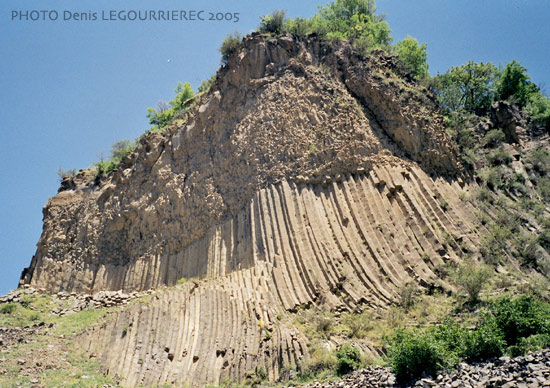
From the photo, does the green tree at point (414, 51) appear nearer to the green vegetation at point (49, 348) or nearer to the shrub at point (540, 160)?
the shrub at point (540, 160)

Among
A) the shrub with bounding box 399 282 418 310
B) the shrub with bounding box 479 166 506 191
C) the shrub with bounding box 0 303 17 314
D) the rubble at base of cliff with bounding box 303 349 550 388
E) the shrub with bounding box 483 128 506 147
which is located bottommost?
the rubble at base of cliff with bounding box 303 349 550 388

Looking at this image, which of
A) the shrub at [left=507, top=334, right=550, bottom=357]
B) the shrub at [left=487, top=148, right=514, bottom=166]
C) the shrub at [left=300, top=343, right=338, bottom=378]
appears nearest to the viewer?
the shrub at [left=507, top=334, right=550, bottom=357]

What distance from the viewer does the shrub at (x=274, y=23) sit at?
2530 cm

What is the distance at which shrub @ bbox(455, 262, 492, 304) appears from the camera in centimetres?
1575

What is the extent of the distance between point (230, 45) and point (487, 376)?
18654mm

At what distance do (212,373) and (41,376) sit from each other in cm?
480

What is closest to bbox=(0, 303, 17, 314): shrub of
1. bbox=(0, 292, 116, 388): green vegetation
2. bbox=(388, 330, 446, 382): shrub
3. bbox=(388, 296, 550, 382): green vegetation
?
bbox=(0, 292, 116, 388): green vegetation

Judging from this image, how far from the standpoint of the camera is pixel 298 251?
1855 cm

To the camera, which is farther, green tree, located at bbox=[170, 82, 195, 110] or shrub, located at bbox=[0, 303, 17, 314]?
green tree, located at bbox=[170, 82, 195, 110]

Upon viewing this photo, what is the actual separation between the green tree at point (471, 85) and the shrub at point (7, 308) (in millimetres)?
20768

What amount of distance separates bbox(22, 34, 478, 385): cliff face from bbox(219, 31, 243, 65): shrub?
2.16ft

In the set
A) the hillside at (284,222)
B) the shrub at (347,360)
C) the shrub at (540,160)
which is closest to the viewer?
the shrub at (347,360)

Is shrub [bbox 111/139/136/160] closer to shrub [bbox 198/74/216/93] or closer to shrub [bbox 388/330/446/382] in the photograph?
shrub [bbox 198/74/216/93]

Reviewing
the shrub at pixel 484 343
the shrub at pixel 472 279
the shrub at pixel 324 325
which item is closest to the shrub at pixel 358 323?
the shrub at pixel 324 325
